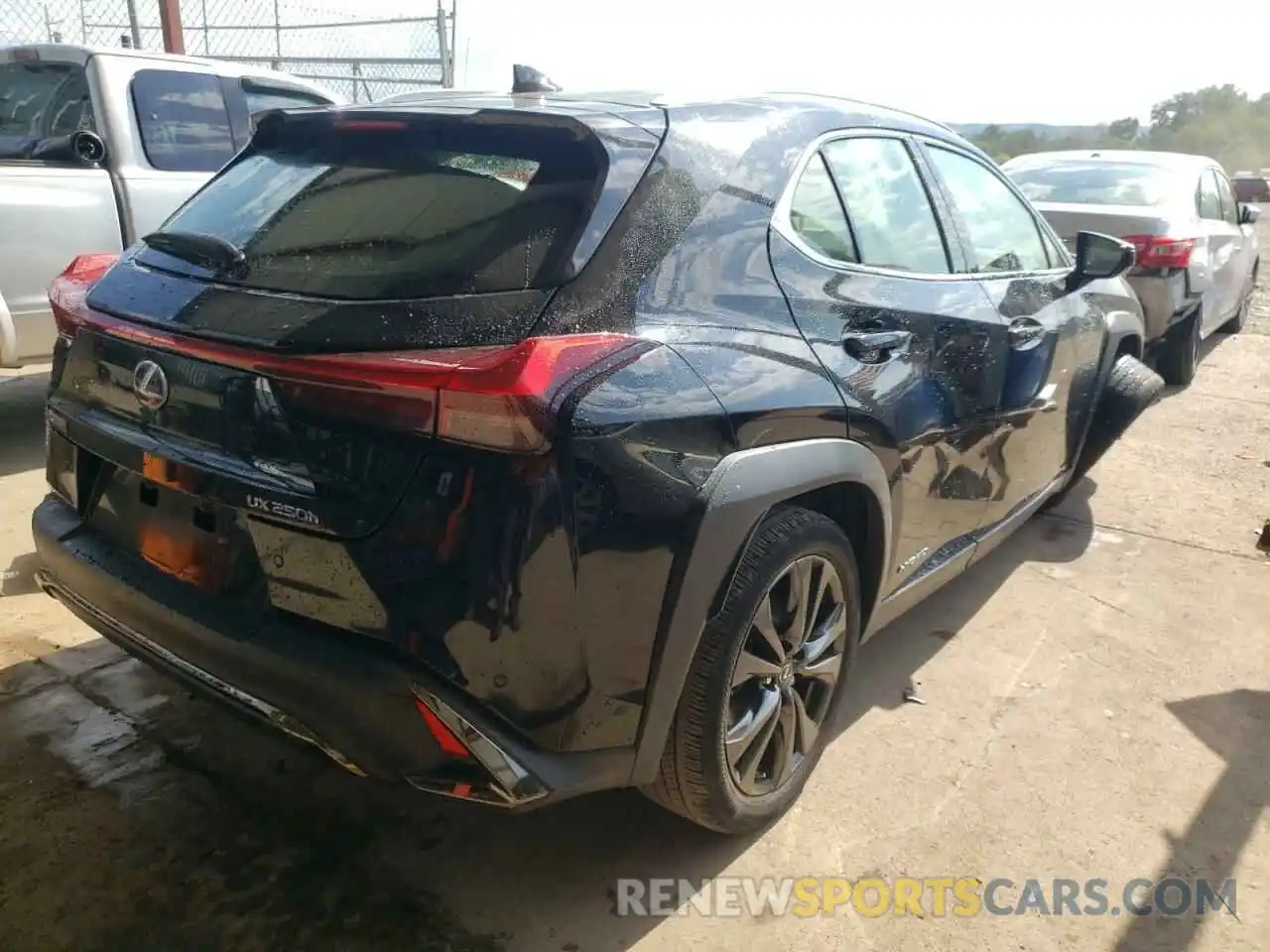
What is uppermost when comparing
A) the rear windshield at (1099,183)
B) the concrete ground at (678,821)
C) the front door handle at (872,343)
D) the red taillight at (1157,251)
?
the front door handle at (872,343)

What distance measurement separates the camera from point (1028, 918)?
2.36 meters

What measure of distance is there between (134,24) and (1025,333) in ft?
23.3

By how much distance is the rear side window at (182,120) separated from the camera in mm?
5273

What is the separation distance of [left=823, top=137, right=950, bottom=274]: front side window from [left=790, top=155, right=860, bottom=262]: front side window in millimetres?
49

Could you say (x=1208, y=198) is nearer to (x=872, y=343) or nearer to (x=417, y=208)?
(x=872, y=343)

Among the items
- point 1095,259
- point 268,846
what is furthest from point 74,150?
point 1095,259

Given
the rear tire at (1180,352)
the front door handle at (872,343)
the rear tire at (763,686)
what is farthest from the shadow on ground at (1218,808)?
the rear tire at (1180,352)

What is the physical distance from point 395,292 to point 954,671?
2349 mm

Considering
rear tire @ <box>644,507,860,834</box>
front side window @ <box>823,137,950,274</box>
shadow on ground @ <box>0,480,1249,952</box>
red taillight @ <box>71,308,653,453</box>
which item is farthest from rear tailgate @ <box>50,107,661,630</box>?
front side window @ <box>823,137,950,274</box>

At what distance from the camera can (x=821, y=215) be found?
2574 mm

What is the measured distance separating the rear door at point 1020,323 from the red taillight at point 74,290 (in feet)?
7.99

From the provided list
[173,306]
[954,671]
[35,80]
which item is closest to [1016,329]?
[954,671]

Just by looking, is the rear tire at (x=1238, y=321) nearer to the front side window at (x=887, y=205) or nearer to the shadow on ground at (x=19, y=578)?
the front side window at (x=887, y=205)

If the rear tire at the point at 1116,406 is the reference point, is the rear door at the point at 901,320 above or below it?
above
